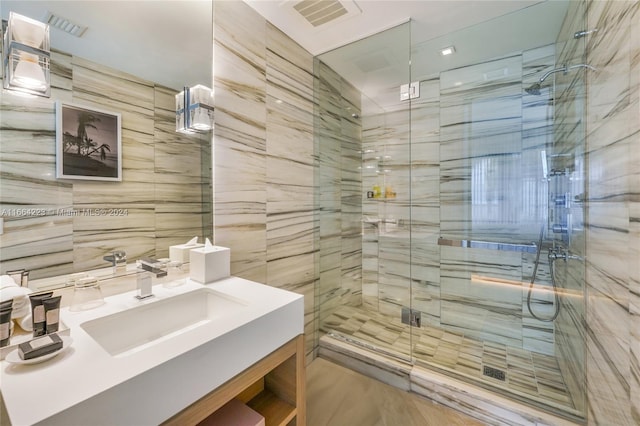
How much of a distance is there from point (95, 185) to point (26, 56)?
1.51ft

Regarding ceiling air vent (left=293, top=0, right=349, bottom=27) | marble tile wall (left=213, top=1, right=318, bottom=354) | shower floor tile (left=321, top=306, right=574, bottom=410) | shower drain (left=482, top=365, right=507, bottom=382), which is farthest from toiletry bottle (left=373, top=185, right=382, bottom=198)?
shower drain (left=482, top=365, right=507, bottom=382)

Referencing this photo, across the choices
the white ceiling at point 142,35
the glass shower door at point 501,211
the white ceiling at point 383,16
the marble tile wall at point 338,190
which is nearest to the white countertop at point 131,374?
the white ceiling at point 142,35

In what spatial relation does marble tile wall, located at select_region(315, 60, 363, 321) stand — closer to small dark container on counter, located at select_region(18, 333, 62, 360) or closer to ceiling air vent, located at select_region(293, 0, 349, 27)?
ceiling air vent, located at select_region(293, 0, 349, 27)

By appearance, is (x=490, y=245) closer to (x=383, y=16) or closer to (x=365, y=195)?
(x=365, y=195)

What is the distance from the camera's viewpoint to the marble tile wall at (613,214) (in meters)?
0.91

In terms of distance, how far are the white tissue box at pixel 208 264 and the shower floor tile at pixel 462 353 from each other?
126 cm

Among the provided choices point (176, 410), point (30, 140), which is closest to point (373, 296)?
point (176, 410)

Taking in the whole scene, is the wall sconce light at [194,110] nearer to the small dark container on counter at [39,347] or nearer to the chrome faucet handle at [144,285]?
the chrome faucet handle at [144,285]

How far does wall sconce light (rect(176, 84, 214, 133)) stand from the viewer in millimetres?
1352

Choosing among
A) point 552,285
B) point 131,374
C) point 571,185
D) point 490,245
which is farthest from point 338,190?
point 131,374

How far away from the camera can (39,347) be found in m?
0.71

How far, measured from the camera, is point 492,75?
2297mm

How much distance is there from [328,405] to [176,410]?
1.28 m

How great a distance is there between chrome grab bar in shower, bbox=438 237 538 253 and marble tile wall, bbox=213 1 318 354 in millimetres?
1260
